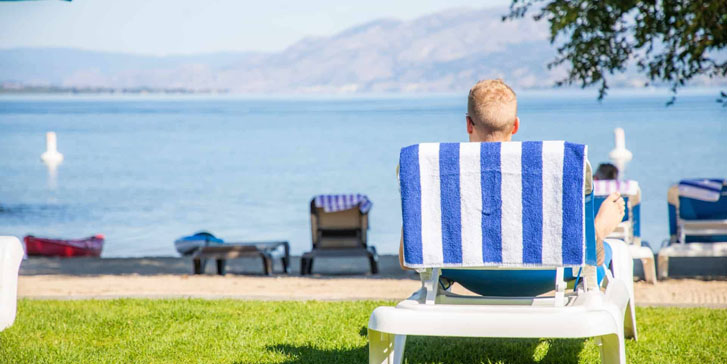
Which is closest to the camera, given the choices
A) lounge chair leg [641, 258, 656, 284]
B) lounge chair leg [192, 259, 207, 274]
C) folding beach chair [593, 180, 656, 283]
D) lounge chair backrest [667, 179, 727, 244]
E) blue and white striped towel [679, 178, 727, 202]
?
folding beach chair [593, 180, 656, 283]

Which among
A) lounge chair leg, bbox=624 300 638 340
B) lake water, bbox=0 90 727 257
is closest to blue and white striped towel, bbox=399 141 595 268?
lounge chair leg, bbox=624 300 638 340

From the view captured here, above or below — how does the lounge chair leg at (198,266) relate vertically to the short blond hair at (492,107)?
below

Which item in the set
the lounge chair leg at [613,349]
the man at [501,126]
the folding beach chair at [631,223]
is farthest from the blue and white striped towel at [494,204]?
the folding beach chair at [631,223]

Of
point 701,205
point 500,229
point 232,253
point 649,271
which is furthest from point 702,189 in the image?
point 500,229

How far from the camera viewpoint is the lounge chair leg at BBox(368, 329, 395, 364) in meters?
3.43

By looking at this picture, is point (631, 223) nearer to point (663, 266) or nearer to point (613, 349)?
point (663, 266)

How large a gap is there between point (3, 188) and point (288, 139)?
29.5m

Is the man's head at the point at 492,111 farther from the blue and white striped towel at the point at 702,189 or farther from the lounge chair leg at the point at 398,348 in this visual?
the blue and white striped towel at the point at 702,189

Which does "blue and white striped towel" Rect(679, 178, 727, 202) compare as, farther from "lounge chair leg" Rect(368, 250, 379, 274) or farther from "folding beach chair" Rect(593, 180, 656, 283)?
"lounge chair leg" Rect(368, 250, 379, 274)

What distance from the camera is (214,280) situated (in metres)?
8.18

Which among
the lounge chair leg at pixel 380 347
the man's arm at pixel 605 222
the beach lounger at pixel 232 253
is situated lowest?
the beach lounger at pixel 232 253

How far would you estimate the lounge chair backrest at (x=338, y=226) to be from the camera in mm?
9273

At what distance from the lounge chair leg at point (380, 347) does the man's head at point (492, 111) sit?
0.80 meters

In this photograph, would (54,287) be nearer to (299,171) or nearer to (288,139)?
(299,171)
